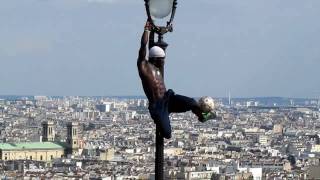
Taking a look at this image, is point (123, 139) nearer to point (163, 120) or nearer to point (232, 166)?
point (232, 166)

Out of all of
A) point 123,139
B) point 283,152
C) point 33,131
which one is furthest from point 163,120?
point 33,131

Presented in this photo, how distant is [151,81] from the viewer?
13.1ft

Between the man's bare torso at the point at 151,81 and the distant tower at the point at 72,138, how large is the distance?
75689mm

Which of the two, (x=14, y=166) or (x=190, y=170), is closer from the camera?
(x=190, y=170)

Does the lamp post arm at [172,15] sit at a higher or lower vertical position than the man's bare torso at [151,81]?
higher

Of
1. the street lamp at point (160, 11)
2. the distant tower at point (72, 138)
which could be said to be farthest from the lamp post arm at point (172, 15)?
the distant tower at point (72, 138)

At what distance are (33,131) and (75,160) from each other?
51585 millimetres

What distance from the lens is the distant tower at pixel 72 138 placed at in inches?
3167

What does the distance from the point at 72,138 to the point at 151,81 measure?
258 feet

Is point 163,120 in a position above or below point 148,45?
below

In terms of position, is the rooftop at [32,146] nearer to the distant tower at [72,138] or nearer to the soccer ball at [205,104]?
the distant tower at [72,138]

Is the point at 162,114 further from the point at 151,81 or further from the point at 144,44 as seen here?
the point at 144,44

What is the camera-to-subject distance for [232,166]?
6359cm

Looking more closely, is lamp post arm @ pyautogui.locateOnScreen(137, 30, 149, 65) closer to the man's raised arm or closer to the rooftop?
the man's raised arm
